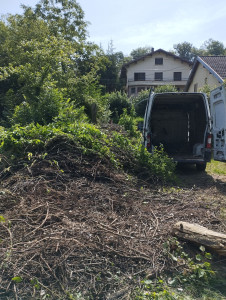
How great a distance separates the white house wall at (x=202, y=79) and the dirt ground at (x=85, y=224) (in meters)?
16.8

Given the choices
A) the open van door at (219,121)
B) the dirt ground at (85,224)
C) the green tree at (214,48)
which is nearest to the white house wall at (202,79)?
the open van door at (219,121)

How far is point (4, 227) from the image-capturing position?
4.14 metres

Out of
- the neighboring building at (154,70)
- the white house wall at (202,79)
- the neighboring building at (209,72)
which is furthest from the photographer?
the neighboring building at (154,70)

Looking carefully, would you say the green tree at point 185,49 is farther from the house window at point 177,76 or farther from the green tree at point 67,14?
the green tree at point 67,14

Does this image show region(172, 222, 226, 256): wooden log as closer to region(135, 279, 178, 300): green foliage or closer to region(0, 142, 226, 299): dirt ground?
region(0, 142, 226, 299): dirt ground

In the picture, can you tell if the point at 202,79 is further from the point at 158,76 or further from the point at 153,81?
the point at 153,81

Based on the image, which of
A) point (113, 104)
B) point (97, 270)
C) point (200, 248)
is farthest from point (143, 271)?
point (113, 104)

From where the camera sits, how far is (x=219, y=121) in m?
8.77

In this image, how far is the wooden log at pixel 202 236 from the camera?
12.6 ft

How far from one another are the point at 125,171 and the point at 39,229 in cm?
343

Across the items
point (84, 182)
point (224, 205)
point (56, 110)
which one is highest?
point (56, 110)

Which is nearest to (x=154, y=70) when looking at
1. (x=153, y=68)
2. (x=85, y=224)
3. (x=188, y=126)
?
(x=153, y=68)

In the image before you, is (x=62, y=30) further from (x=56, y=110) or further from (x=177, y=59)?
(x=177, y=59)

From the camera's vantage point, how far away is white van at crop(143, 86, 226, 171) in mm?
8656
